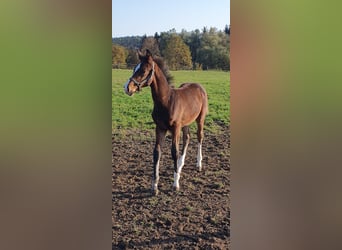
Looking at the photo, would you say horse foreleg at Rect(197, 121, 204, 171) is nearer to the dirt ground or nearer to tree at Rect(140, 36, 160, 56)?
the dirt ground

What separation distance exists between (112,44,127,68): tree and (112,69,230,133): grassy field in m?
0.03

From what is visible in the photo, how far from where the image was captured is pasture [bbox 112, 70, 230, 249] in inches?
82.4

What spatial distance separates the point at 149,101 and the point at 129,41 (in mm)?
342

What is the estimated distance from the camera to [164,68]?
2125mm

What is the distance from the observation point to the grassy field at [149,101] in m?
2.08

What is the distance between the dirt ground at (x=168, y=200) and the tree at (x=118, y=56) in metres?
0.38

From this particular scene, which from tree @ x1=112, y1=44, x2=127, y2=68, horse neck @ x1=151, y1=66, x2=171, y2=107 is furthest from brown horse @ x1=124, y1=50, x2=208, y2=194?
tree @ x1=112, y1=44, x2=127, y2=68

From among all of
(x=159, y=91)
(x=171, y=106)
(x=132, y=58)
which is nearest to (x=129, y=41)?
(x=132, y=58)

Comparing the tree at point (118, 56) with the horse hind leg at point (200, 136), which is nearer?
the tree at point (118, 56)

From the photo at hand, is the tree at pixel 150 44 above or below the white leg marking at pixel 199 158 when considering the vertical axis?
above

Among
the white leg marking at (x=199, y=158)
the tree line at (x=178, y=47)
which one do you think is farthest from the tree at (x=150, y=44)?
the white leg marking at (x=199, y=158)

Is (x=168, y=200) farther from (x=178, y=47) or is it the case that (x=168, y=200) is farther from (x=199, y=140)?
(x=178, y=47)

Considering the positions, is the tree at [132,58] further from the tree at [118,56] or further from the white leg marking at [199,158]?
the white leg marking at [199,158]
